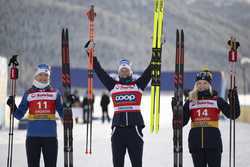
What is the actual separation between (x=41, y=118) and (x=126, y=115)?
1.04 m

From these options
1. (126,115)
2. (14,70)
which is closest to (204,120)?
(126,115)

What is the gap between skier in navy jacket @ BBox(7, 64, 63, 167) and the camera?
6832 millimetres

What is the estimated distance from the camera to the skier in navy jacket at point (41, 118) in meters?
6.83

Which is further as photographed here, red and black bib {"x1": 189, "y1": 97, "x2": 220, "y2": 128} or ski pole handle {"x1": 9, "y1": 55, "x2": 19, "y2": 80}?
ski pole handle {"x1": 9, "y1": 55, "x2": 19, "y2": 80}

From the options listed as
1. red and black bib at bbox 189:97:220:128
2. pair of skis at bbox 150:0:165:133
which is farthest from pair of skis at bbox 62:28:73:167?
pair of skis at bbox 150:0:165:133

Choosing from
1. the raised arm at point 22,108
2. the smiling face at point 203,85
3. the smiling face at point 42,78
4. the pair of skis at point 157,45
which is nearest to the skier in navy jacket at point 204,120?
the smiling face at point 203,85

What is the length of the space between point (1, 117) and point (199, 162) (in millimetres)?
14861

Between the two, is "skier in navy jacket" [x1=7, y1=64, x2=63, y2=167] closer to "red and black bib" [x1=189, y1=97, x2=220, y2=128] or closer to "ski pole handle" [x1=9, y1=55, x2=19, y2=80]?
"ski pole handle" [x1=9, y1=55, x2=19, y2=80]

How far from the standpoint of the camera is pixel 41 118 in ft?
22.8

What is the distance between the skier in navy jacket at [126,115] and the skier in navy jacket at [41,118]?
66 cm

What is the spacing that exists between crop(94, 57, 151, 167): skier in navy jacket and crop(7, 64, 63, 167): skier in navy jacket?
0.66 meters

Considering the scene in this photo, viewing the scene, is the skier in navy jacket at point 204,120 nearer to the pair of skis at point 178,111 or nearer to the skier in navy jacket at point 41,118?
the pair of skis at point 178,111

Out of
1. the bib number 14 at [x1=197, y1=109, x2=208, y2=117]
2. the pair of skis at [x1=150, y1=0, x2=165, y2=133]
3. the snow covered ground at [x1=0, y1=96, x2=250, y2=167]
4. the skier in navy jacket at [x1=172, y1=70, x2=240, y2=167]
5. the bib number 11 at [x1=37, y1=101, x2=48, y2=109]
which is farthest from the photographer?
the snow covered ground at [x1=0, y1=96, x2=250, y2=167]

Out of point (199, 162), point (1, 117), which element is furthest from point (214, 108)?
point (1, 117)
